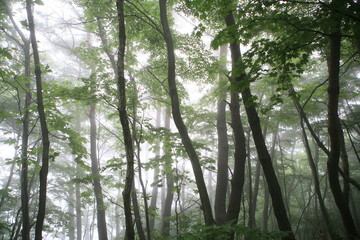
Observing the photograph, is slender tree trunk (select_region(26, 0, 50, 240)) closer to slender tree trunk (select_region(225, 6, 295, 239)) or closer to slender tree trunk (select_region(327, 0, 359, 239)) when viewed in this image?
slender tree trunk (select_region(225, 6, 295, 239))

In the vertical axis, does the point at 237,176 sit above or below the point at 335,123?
below

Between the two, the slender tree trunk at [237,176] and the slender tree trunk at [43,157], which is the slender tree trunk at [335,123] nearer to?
the slender tree trunk at [237,176]

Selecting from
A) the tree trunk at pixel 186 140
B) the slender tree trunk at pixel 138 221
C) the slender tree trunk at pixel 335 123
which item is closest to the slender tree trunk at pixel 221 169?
the tree trunk at pixel 186 140

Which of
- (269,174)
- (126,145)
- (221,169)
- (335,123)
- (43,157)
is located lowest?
Result: (269,174)

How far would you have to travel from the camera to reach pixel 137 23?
6816 mm

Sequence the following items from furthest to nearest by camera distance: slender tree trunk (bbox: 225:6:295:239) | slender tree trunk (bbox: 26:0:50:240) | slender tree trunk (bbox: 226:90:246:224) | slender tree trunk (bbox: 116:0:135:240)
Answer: slender tree trunk (bbox: 26:0:50:240)
slender tree trunk (bbox: 226:90:246:224)
slender tree trunk (bbox: 225:6:295:239)
slender tree trunk (bbox: 116:0:135:240)

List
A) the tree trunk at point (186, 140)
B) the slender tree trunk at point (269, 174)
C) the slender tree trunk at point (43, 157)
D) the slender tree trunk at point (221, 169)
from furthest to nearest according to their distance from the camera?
the slender tree trunk at point (221, 169)
the slender tree trunk at point (43, 157)
the tree trunk at point (186, 140)
the slender tree trunk at point (269, 174)

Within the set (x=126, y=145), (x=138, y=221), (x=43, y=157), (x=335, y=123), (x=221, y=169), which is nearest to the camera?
(x=126, y=145)

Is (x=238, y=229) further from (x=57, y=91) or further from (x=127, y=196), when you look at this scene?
(x=57, y=91)

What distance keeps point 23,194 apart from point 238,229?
21.5 feet

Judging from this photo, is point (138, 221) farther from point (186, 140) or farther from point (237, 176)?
point (237, 176)

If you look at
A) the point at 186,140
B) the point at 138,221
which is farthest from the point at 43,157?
the point at 186,140

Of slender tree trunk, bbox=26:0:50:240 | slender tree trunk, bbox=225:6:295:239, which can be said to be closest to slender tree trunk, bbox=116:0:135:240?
slender tree trunk, bbox=225:6:295:239

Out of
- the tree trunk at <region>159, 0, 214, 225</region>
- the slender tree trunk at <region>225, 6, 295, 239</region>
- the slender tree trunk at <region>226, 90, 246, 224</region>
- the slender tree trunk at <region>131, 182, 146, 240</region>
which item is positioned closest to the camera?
the slender tree trunk at <region>225, 6, 295, 239</region>
